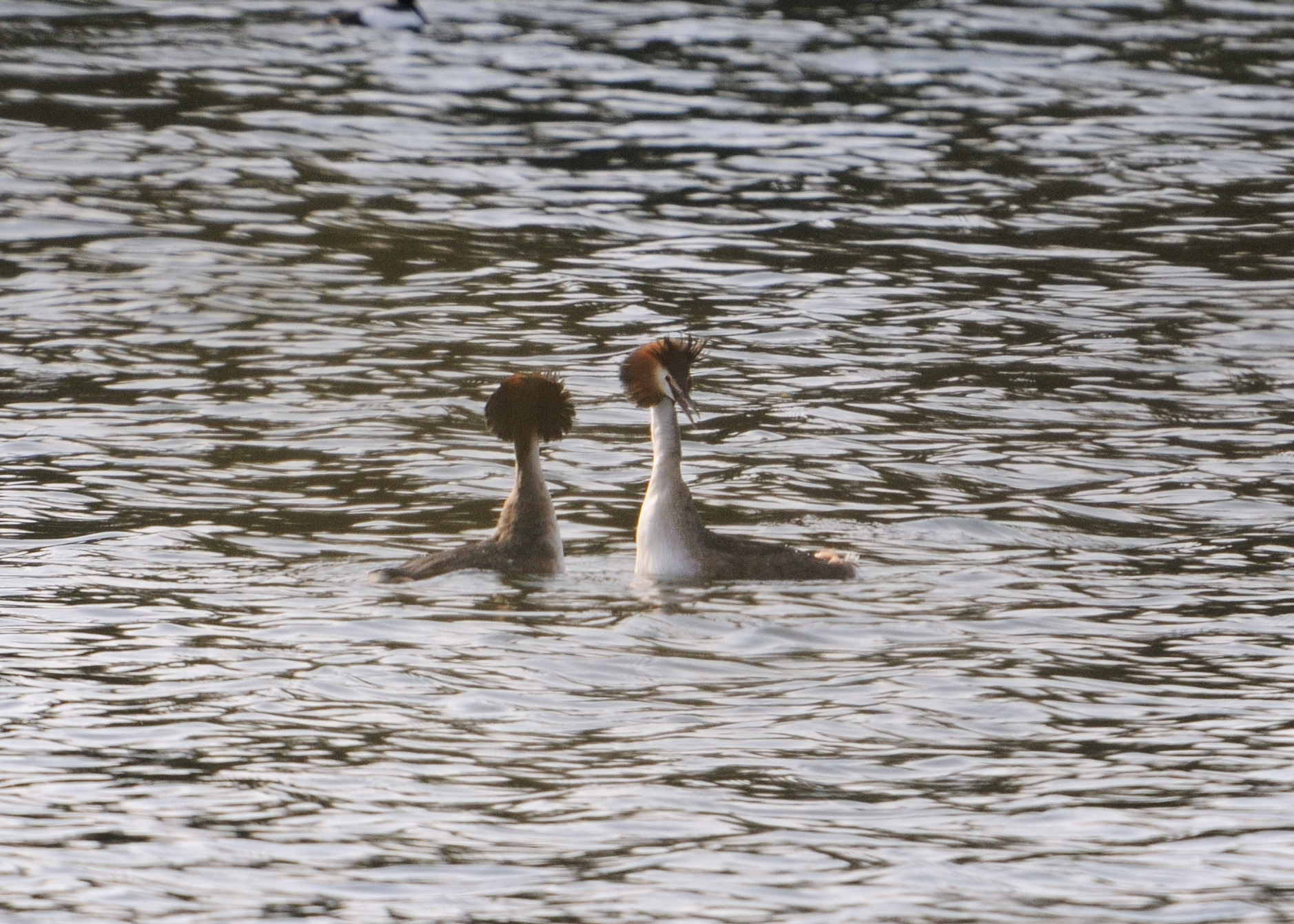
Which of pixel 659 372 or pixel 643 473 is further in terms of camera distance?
pixel 643 473

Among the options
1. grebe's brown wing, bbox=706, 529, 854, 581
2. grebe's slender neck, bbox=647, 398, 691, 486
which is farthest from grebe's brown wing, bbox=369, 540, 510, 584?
grebe's brown wing, bbox=706, 529, 854, 581

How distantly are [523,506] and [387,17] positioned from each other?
20506 mm

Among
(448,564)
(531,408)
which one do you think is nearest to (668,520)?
(531,408)

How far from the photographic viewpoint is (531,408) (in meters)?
12.6

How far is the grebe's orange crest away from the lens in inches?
491

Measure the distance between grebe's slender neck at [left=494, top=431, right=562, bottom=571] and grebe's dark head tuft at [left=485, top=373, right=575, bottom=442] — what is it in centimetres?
9

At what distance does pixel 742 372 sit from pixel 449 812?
360 inches

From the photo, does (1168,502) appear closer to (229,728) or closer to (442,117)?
(229,728)

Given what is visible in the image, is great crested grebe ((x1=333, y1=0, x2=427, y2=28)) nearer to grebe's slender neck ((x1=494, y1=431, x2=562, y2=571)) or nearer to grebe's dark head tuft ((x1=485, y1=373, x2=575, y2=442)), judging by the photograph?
grebe's dark head tuft ((x1=485, y1=373, x2=575, y2=442))

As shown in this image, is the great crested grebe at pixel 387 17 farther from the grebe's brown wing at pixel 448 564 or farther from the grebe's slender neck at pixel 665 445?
the grebe's brown wing at pixel 448 564

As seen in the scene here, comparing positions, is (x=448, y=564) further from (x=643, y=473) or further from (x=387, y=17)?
(x=387, y=17)

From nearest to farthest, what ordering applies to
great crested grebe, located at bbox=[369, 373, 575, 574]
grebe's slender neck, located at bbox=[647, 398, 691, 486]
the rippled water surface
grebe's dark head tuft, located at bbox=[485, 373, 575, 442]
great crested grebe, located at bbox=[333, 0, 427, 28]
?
the rippled water surface
great crested grebe, located at bbox=[369, 373, 575, 574]
grebe's slender neck, located at bbox=[647, 398, 691, 486]
grebe's dark head tuft, located at bbox=[485, 373, 575, 442]
great crested grebe, located at bbox=[333, 0, 427, 28]

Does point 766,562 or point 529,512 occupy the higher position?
point 529,512

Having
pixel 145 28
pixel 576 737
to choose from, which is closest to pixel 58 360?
pixel 576 737
